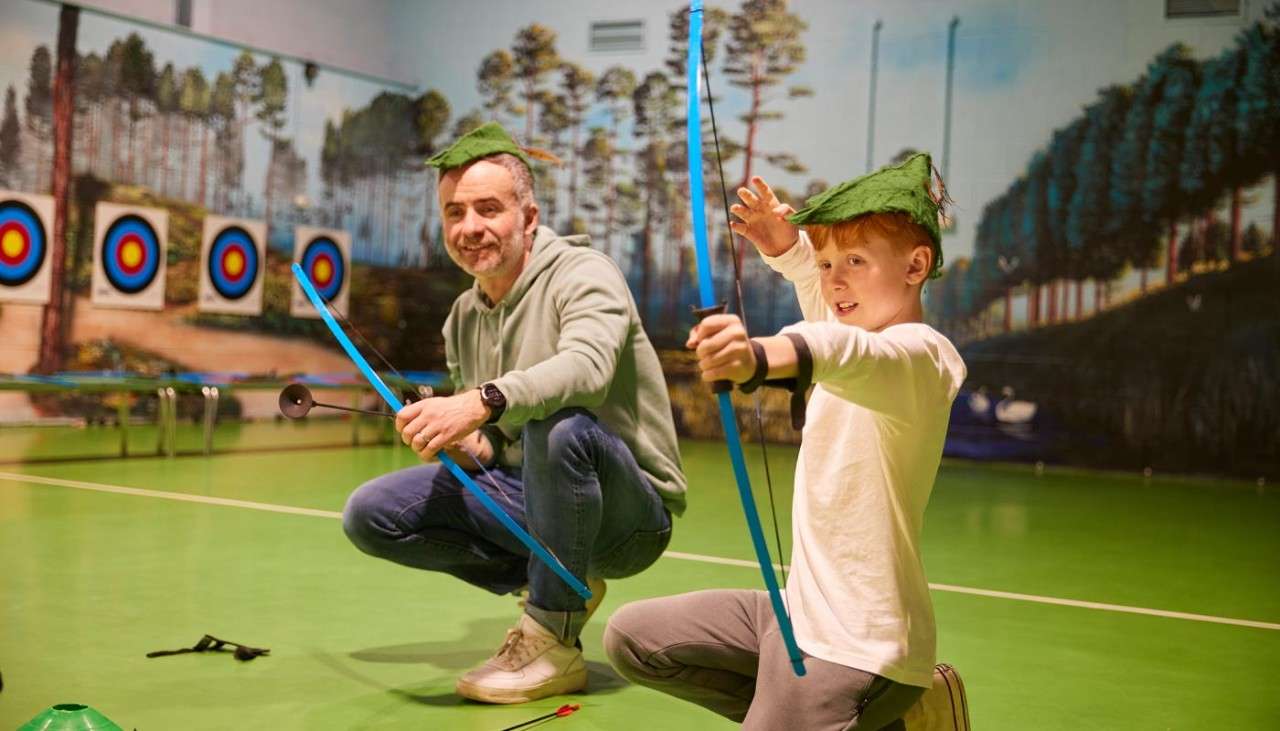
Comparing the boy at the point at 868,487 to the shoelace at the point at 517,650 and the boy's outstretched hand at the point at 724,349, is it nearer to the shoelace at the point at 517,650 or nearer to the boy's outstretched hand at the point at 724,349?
the boy's outstretched hand at the point at 724,349

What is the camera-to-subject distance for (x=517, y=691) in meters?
2.16

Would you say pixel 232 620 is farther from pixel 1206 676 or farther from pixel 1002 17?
pixel 1002 17

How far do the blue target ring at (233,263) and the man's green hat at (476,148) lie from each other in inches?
Answer: 236

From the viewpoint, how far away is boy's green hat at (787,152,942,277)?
4.63 ft

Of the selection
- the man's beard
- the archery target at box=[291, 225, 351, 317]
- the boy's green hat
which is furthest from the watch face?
the archery target at box=[291, 225, 351, 317]

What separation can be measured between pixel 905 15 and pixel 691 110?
7027 mm

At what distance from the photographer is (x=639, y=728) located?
2.06 m

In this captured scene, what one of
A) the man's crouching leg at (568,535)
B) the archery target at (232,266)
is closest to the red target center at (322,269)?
the archery target at (232,266)

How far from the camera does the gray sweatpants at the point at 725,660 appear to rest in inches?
55.6

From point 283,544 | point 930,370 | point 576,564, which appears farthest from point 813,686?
point 283,544

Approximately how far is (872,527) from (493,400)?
695 millimetres

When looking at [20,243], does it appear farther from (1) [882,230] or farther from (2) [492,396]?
(1) [882,230]

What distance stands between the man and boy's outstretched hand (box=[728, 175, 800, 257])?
472 millimetres

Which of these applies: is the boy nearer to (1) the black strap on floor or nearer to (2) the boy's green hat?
(2) the boy's green hat
